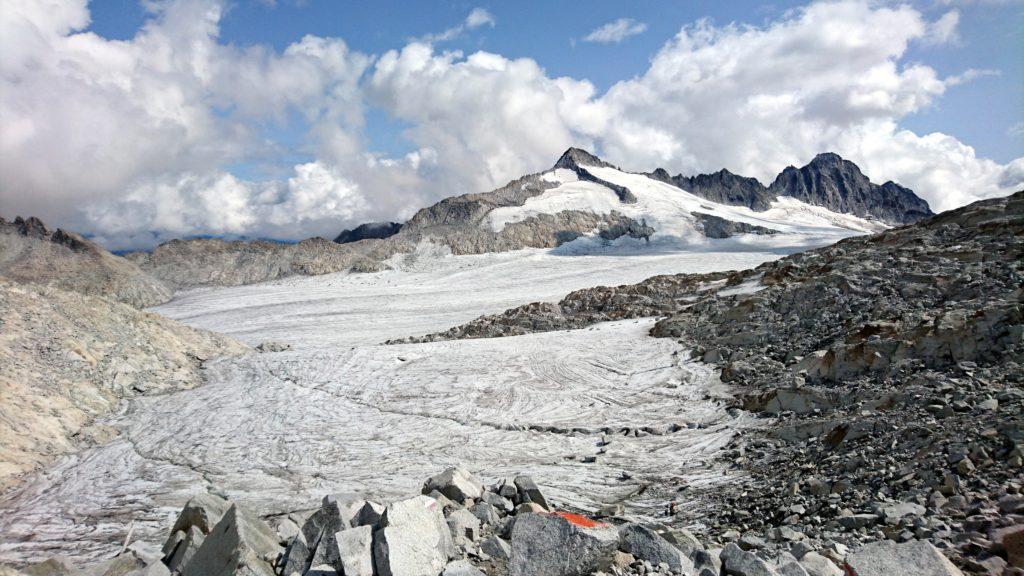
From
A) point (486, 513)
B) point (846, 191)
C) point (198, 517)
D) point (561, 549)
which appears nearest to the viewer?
point (561, 549)

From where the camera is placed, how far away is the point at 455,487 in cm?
678

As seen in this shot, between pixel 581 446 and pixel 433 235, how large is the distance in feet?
156

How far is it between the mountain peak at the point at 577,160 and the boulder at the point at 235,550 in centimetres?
8226

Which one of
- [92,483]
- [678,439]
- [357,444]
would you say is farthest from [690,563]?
[92,483]

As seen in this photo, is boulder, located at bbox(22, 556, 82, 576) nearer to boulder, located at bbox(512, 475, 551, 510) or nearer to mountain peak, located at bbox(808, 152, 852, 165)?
boulder, located at bbox(512, 475, 551, 510)

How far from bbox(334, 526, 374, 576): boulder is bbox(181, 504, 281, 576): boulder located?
85 cm

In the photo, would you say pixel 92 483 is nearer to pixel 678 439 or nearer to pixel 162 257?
Result: pixel 678 439

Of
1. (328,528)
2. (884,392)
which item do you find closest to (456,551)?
(328,528)

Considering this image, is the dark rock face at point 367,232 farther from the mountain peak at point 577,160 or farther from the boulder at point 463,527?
the boulder at point 463,527

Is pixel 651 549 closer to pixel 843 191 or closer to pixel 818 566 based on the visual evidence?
pixel 818 566

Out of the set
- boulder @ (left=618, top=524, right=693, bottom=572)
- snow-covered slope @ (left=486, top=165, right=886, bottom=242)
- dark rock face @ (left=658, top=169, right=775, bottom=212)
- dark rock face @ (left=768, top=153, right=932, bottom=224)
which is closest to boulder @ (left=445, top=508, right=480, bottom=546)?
boulder @ (left=618, top=524, right=693, bottom=572)

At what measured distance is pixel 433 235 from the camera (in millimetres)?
57531

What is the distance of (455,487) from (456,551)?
149 centimetres

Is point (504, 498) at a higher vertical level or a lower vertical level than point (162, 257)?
lower
